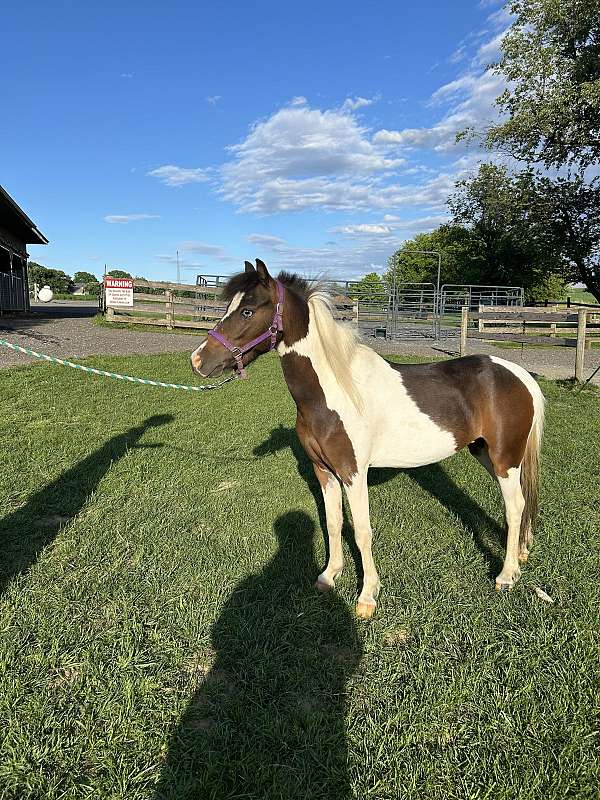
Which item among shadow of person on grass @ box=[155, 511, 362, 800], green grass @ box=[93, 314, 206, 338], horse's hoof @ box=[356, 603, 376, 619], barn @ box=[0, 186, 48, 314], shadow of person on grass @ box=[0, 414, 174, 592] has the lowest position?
shadow of person on grass @ box=[155, 511, 362, 800]

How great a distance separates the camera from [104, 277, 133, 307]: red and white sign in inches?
768

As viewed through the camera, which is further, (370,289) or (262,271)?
(370,289)

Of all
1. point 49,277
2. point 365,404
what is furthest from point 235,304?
point 49,277

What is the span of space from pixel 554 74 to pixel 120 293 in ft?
70.5

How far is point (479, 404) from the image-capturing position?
350cm

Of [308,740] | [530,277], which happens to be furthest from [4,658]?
[530,277]

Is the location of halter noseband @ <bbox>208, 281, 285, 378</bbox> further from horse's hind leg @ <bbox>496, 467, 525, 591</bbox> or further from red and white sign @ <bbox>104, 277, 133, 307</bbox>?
red and white sign @ <bbox>104, 277, 133, 307</bbox>

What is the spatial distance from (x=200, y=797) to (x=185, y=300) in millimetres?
19635

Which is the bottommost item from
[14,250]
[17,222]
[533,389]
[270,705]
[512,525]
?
[270,705]

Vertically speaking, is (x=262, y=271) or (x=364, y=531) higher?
(x=262, y=271)

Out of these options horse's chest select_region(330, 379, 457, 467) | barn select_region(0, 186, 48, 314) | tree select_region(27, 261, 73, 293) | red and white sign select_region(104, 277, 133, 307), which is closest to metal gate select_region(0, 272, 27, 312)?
barn select_region(0, 186, 48, 314)

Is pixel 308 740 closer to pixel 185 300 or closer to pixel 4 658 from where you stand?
pixel 4 658

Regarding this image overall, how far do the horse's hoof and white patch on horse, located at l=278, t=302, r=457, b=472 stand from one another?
89 centimetres

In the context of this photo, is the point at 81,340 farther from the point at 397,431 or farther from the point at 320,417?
the point at 397,431
